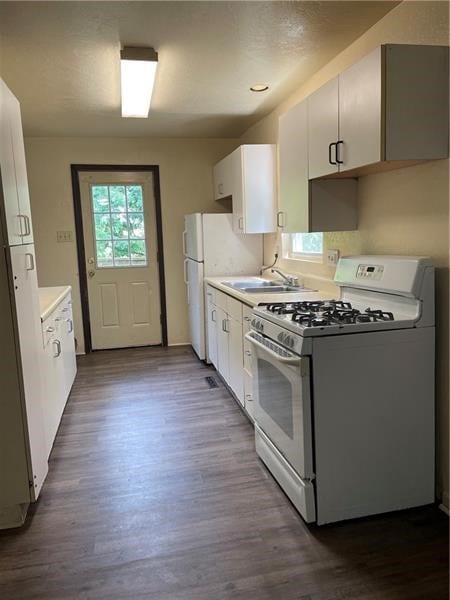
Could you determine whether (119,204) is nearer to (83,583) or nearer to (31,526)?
(31,526)

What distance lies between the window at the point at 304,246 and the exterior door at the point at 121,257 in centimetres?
181

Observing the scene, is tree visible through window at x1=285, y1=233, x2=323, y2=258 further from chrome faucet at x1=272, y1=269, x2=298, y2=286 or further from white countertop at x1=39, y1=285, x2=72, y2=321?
white countertop at x1=39, y1=285, x2=72, y2=321

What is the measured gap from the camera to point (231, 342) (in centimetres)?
339

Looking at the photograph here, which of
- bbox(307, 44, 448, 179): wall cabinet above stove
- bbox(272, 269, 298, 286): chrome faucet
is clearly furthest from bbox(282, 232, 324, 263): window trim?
bbox(307, 44, 448, 179): wall cabinet above stove

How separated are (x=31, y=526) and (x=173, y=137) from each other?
13.2 ft

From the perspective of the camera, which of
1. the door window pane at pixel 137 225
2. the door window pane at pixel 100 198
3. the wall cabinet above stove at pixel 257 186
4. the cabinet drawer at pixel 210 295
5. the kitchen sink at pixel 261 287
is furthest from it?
the door window pane at pixel 137 225

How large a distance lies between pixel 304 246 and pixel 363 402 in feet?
6.12

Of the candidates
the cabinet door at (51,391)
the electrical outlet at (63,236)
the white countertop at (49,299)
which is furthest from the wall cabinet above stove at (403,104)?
the electrical outlet at (63,236)

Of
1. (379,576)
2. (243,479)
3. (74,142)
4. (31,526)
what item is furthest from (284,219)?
(74,142)

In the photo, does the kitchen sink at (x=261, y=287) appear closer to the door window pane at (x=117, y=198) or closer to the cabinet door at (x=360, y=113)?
the cabinet door at (x=360, y=113)

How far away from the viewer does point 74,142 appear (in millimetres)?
4734

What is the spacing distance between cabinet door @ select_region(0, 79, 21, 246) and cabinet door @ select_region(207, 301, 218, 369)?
206 centimetres

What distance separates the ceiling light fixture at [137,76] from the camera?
2479 mm

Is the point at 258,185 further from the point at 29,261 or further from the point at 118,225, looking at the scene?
the point at 29,261
